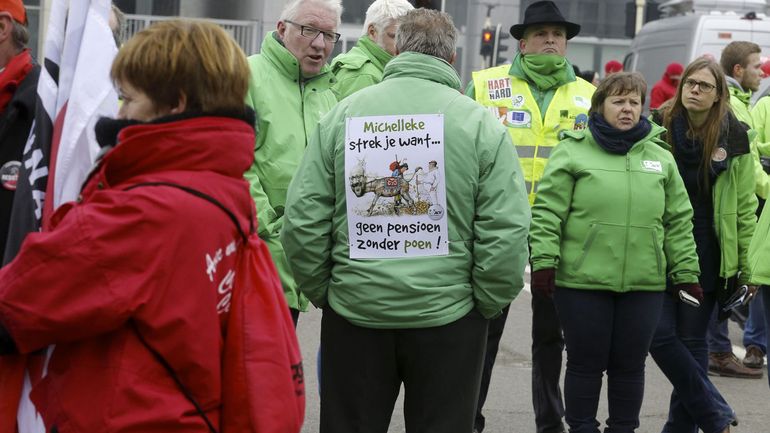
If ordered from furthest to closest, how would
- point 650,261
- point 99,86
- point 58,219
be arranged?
point 650,261 → point 99,86 → point 58,219

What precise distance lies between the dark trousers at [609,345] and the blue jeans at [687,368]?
492mm

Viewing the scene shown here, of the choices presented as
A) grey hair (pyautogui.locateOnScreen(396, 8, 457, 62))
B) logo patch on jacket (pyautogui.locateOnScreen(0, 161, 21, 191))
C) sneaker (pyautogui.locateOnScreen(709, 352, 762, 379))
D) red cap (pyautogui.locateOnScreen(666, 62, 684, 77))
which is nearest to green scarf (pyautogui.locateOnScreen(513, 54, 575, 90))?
grey hair (pyautogui.locateOnScreen(396, 8, 457, 62))

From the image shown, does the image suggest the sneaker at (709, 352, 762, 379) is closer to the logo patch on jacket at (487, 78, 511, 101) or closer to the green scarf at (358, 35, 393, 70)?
the logo patch on jacket at (487, 78, 511, 101)

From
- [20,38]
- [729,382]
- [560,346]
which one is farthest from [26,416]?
[729,382]

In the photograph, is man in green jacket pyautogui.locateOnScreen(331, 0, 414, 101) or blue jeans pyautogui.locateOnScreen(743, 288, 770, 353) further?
blue jeans pyautogui.locateOnScreen(743, 288, 770, 353)

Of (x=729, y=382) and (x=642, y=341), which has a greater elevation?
(x=642, y=341)

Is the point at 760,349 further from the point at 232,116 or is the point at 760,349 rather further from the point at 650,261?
the point at 232,116

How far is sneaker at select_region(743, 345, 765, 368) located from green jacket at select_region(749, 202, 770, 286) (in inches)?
119

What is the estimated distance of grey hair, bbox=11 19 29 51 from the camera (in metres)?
4.12

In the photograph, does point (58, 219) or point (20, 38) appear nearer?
point (58, 219)

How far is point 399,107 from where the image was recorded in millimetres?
4461

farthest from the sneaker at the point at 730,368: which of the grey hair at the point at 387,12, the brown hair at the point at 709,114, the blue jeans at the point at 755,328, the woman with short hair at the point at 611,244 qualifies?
the grey hair at the point at 387,12

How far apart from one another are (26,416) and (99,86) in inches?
32.0

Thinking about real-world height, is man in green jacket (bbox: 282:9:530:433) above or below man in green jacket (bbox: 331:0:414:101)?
below
